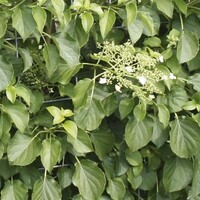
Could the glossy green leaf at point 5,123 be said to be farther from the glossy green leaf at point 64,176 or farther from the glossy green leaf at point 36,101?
the glossy green leaf at point 64,176

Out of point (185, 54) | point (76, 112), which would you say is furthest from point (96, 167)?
point (185, 54)

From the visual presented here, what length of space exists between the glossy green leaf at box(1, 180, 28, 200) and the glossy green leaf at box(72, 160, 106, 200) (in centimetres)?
18

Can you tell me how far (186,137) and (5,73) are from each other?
68 cm

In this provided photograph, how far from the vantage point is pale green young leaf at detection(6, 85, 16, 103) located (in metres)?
1.89

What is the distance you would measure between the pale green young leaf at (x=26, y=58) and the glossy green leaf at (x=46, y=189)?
0.40m

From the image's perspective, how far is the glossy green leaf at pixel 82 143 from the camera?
79.1 inches

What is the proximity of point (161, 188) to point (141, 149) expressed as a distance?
192mm

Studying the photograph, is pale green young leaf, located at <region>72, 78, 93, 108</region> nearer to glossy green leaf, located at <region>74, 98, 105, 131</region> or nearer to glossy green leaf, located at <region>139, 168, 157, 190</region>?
glossy green leaf, located at <region>74, 98, 105, 131</region>

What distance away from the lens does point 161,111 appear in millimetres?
2064

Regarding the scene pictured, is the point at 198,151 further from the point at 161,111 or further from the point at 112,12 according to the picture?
the point at 112,12

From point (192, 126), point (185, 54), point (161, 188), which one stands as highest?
point (185, 54)

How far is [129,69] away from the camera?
76.6 inches

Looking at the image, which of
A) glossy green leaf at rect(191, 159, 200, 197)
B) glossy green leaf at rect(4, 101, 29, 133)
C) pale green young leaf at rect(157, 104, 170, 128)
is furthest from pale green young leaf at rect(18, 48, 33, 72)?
glossy green leaf at rect(191, 159, 200, 197)

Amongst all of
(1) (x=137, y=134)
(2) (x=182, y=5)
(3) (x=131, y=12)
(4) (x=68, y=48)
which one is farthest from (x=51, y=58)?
(2) (x=182, y=5)
